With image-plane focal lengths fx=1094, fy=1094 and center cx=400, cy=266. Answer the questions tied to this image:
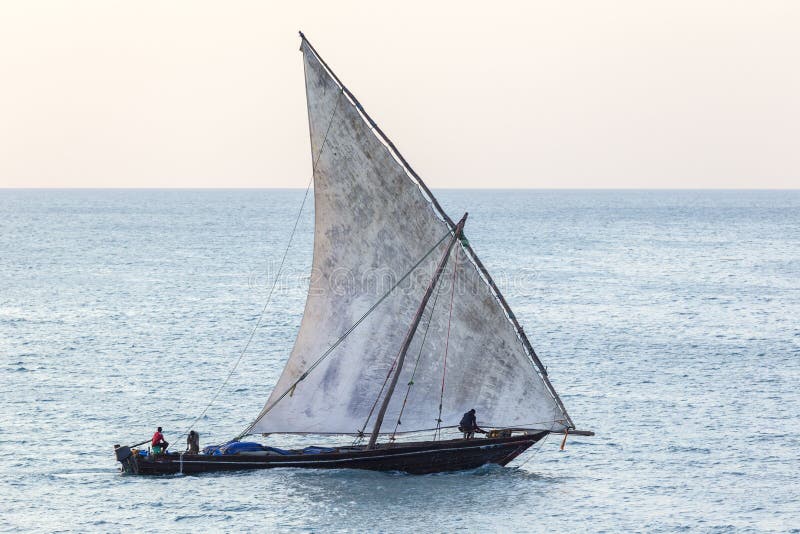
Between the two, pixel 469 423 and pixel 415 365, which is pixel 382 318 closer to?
pixel 415 365

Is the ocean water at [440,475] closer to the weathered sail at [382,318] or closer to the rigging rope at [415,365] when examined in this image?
the rigging rope at [415,365]

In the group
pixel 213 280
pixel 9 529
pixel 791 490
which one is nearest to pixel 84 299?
pixel 213 280

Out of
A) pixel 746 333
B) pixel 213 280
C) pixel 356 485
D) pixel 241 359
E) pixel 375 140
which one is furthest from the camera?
pixel 213 280

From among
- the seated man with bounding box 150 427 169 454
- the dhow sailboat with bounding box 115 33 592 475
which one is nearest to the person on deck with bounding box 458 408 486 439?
the dhow sailboat with bounding box 115 33 592 475

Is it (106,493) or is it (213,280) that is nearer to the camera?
(106,493)

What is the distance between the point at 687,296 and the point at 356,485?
78.5 m

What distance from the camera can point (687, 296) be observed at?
385 ft

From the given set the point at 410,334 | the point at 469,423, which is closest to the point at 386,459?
the point at 469,423

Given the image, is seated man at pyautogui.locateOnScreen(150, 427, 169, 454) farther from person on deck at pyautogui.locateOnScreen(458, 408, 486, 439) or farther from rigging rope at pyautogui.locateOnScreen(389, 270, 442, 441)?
person on deck at pyautogui.locateOnScreen(458, 408, 486, 439)

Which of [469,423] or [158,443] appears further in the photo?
[158,443]

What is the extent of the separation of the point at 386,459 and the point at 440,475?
256 cm

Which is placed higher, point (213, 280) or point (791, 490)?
point (213, 280)

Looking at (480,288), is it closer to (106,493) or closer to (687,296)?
(106,493)

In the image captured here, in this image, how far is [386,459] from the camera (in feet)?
153
